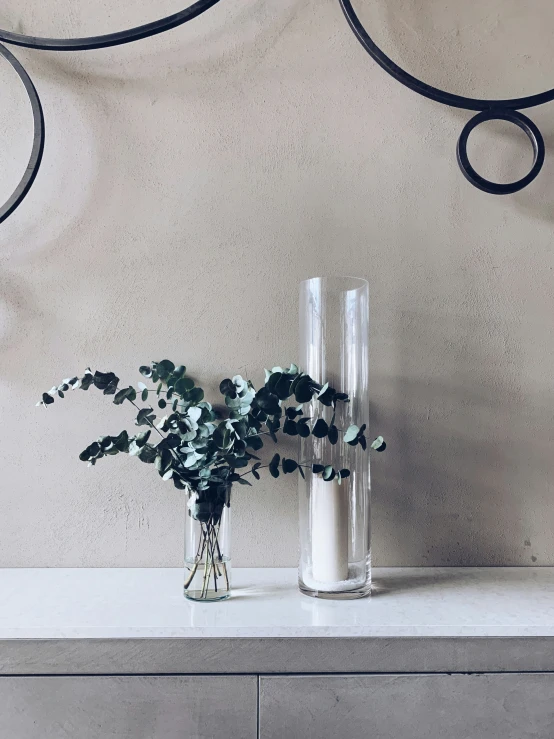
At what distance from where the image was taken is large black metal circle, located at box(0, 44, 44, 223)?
1.07m

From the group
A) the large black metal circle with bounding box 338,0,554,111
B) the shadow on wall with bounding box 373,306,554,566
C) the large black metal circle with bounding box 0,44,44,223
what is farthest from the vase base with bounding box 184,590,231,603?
the large black metal circle with bounding box 338,0,554,111

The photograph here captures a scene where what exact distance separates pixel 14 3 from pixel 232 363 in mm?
742

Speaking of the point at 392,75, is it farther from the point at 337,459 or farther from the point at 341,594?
the point at 341,594

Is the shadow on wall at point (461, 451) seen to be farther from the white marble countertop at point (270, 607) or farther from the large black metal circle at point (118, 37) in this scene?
the large black metal circle at point (118, 37)

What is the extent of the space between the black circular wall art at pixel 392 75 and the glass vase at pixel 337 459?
0.32 m

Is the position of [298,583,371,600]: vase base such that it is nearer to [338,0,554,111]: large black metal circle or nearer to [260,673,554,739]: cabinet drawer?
[260,673,554,739]: cabinet drawer

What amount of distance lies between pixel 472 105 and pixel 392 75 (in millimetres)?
142

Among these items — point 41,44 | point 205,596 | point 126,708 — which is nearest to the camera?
point 126,708

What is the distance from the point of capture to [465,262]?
1123 mm

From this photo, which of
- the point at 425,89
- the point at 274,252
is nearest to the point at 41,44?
the point at 274,252

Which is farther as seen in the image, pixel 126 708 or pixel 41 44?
pixel 41 44

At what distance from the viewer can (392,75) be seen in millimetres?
1058

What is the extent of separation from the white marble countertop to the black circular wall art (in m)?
0.62

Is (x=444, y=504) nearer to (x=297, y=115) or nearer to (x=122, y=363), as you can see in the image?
(x=122, y=363)
